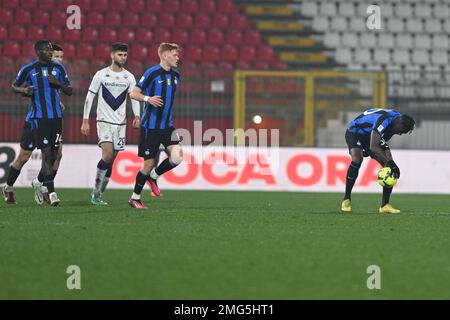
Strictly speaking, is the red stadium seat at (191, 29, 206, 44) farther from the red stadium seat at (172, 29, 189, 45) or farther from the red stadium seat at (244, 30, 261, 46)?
the red stadium seat at (244, 30, 261, 46)

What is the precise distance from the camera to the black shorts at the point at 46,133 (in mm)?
12641

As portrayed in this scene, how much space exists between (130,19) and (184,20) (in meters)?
1.39

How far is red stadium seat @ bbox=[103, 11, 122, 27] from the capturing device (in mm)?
25042

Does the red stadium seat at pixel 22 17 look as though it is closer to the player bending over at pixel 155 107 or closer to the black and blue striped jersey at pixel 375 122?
the player bending over at pixel 155 107

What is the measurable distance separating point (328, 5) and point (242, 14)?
8.61 feet

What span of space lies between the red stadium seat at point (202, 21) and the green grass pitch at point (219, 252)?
511 inches

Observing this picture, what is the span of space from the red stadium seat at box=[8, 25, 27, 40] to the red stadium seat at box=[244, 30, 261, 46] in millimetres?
5659

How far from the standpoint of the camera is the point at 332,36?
2691 cm

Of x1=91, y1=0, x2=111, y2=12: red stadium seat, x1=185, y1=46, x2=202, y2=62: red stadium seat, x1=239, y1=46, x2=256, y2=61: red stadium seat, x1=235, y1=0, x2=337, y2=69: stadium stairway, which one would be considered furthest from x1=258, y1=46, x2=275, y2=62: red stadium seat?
x1=91, y1=0, x2=111, y2=12: red stadium seat

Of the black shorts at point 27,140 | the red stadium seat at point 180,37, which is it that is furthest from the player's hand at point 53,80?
the red stadium seat at point 180,37

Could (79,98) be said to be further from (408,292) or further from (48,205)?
(408,292)

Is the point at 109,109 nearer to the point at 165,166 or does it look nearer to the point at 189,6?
the point at 165,166

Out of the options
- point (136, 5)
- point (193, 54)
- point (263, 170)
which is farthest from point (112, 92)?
point (136, 5)
